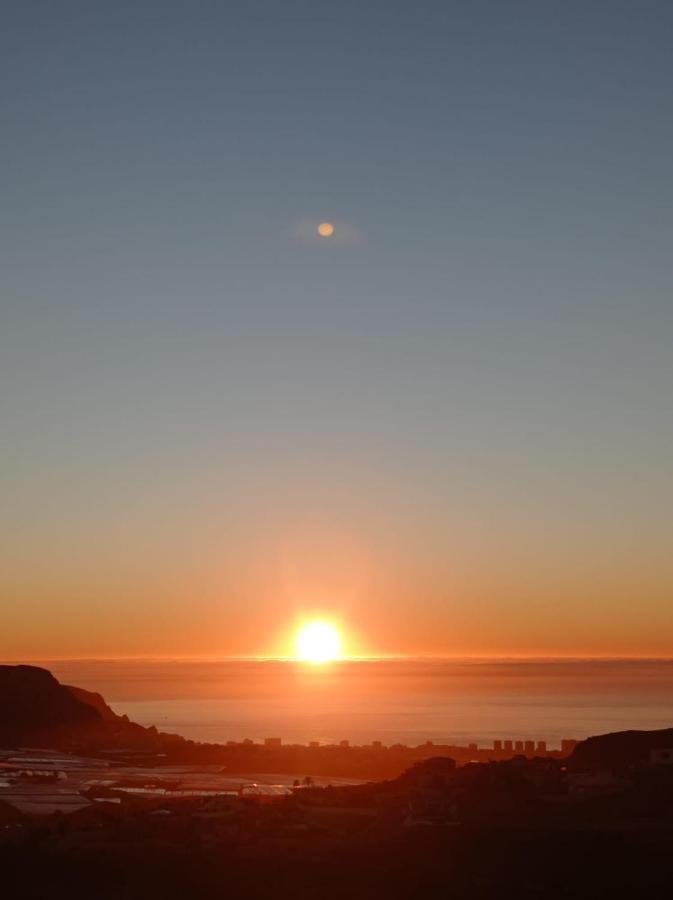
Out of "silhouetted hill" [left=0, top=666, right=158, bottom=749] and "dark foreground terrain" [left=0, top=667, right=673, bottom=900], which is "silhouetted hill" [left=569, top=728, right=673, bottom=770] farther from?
"silhouetted hill" [left=0, top=666, right=158, bottom=749]

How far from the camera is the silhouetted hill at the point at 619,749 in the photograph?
4162cm

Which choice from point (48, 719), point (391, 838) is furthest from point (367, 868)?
point (48, 719)

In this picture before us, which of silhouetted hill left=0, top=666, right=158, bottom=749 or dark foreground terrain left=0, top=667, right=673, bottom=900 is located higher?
silhouetted hill left=0, top=666, right=158, bottom=749

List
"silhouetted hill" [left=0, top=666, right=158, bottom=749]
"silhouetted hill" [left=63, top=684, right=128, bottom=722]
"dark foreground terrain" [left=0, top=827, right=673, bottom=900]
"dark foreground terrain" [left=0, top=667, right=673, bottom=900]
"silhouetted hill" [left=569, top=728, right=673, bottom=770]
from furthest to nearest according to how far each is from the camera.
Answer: "silhouetted hill" [left=63, top=684, right=128, bottom=722] → "silhouetted hill" [left=0, top=666, right=158, bottom=749] → "silhouetted hill" [left=569, top=728, right=673, bottom=770] → "dark foreground terrain" [left=0, top=667, right=673, bottom=900] → "dark foreground terrain" [left=0, top=827, right=673, bottom=900]

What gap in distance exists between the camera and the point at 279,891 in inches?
955

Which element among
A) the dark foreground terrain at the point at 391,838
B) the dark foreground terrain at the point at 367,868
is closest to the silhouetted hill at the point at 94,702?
the dark foreground terrain at the point at 391,838

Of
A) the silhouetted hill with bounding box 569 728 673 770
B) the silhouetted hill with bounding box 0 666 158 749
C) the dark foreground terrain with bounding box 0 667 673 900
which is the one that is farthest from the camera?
the silhouetted hill with bounding box 0 666 158 749

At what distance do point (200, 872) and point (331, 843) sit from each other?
3.96 m

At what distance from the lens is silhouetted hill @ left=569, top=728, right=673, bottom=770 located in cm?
4162

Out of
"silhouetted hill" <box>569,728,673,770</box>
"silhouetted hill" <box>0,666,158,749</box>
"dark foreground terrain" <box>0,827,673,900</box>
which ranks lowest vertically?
"dark foreground terrain" <box>0,827,673,900</box>

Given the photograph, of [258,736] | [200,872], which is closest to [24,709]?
[258,736]

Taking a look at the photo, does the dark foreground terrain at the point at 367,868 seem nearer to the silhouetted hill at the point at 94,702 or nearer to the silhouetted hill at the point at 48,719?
the silhouetted hill at the point at 48,719

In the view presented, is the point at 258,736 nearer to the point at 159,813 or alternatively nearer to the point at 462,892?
the point at 159,813

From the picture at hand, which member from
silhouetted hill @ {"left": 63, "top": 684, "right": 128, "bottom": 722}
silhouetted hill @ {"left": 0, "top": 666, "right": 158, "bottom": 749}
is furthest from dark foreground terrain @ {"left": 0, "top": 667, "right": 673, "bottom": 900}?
silhouetted hill @ {"left": 63, "top": 684, "right": 128, "bottom": 722}
